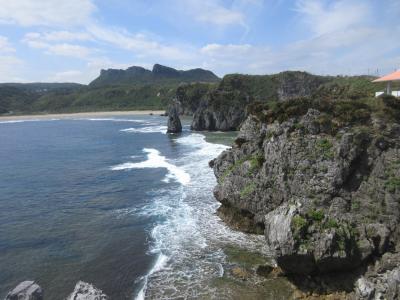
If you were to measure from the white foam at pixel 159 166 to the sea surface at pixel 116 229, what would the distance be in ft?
0.42

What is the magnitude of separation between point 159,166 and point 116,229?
23.9 metres

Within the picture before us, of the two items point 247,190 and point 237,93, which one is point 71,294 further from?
point 237,93

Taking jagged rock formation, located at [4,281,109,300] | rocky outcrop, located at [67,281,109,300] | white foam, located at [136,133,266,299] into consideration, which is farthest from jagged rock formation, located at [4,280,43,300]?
white foam, located at [136,133,266,299]

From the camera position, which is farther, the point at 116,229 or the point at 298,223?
the point at 116,229

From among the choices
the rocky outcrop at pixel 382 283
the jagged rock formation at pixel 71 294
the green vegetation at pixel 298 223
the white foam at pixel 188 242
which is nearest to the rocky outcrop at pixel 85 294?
the jagged rock formation at pixel 71 294

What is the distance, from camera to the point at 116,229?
98.0 feet

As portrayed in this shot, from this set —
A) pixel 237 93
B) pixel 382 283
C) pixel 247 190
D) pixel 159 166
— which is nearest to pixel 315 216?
pixel 382 283

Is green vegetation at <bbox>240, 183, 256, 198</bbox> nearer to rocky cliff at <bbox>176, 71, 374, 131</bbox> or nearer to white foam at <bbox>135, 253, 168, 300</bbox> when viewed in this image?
white foam at <bbox>135, 253, 168, 300</bbox>

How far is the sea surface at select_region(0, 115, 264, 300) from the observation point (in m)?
22.0

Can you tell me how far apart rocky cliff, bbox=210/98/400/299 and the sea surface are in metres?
3.85

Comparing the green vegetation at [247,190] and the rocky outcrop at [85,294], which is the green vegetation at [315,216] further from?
the rocky outcrop at [85,294]

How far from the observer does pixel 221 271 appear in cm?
2261

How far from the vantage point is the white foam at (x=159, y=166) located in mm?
46125

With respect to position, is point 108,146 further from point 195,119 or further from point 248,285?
point 248,285
